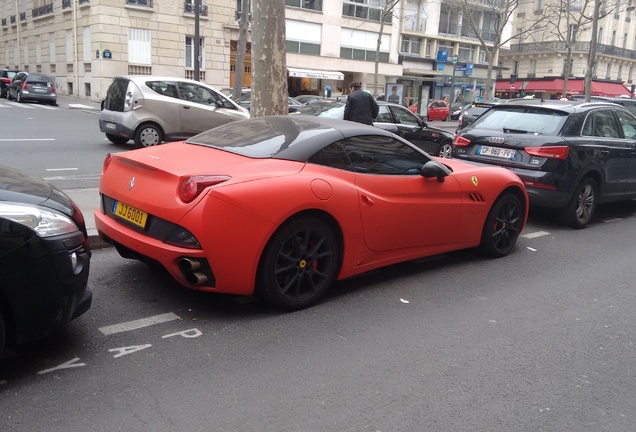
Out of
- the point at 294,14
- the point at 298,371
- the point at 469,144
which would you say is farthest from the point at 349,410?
the point at 294,14

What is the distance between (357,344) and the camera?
388 centimetres

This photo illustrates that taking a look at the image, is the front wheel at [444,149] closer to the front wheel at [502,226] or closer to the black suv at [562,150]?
the black suv at [562,150]

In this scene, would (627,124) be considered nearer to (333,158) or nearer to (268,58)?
(268,58)

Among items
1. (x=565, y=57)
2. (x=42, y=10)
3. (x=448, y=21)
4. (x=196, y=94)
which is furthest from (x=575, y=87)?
(x=196, y=94)

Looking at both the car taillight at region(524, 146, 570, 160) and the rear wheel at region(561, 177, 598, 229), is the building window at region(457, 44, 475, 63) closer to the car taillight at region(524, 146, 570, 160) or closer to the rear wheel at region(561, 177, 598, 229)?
the rear wheel at region(561, 177, 598, 229)

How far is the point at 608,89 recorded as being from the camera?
55.1m

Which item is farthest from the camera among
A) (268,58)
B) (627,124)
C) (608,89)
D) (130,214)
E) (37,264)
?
(608,89)

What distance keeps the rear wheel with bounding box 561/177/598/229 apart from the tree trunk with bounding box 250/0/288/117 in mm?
4208

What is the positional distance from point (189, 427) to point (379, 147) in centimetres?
299

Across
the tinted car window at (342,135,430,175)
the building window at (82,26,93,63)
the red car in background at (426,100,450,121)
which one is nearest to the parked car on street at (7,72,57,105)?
the building window at (82,26,93,63)

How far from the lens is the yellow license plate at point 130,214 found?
13.5ft

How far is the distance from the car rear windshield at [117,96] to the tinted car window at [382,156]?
9.16 m

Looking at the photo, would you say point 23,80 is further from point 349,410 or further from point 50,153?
point 349,410

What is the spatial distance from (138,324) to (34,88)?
27.1 meters
